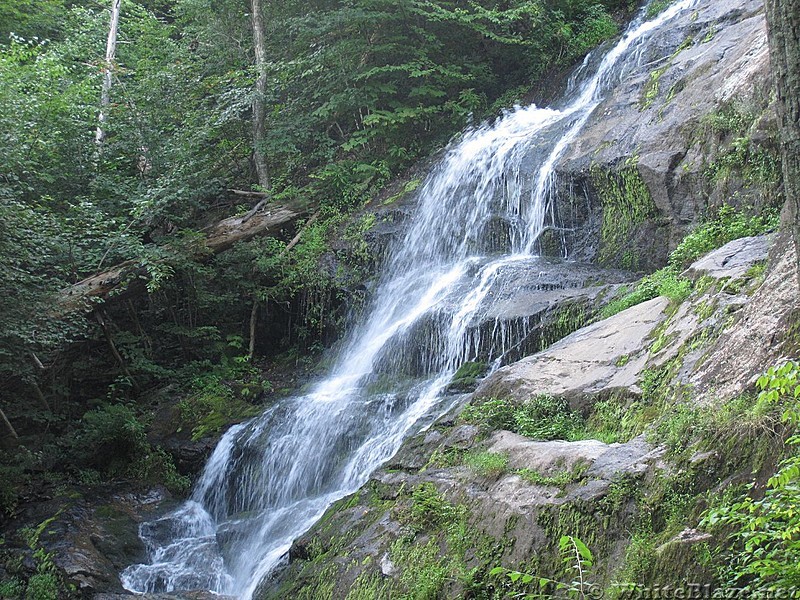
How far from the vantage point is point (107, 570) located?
8227 mm

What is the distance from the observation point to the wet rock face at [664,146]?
28.9 ft

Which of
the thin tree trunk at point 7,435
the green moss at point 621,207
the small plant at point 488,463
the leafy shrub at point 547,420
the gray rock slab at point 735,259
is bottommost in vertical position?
the thin tree trunk at point 7,435

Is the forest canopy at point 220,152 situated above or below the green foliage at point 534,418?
above

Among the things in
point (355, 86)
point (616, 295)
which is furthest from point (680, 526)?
point (355, 86)

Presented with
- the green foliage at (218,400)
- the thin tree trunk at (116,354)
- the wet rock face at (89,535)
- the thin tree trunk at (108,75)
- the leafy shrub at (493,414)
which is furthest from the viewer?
the thin tree trunk at (108,75)

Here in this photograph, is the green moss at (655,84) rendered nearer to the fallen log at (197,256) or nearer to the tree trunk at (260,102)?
the fallen log at (197,256)

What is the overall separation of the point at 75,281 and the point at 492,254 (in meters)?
7.35

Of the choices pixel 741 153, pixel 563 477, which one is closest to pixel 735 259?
pixel 741 153

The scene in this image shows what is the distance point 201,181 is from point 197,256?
1.95m

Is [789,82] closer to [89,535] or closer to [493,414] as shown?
[493,414]

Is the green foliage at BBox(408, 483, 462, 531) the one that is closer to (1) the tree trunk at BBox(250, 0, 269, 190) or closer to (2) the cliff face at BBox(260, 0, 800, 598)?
(2) the cliff face at BBox(260, 0, 800, 598)

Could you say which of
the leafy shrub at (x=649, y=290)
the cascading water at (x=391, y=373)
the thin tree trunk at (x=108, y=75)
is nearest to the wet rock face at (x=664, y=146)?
the cascading water at (x=391, y=373)

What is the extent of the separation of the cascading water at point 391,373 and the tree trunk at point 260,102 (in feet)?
14.2

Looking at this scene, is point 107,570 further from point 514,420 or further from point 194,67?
point 194,67
